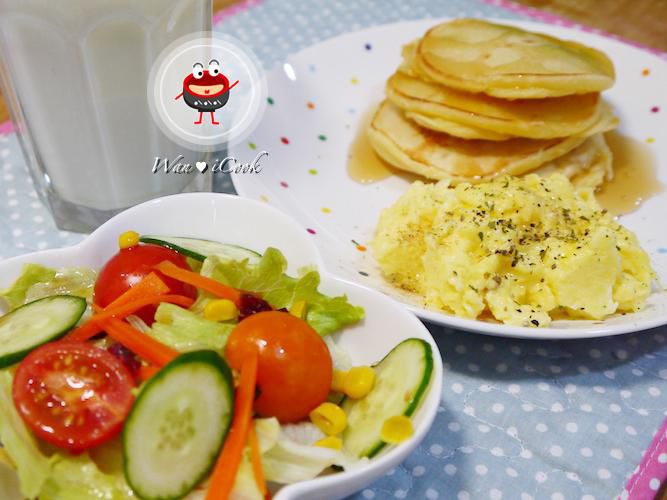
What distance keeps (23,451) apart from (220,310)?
40 centimetres

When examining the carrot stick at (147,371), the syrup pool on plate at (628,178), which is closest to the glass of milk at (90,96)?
the carrot stick at (147,371)

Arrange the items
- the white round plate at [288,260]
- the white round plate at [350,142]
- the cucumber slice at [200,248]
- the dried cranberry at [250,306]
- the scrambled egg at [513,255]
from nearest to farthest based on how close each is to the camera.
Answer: the white round plate at [288,260] → the dried cranberry at [250,306] → the cucumber slice at [200,248] → the scrambled egg at [513,255] → the white round plate at [350,142]

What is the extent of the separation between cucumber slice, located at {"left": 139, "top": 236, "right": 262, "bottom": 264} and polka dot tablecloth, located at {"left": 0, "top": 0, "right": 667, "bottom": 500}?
1.76 feet

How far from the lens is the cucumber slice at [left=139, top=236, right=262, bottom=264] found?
1440mm

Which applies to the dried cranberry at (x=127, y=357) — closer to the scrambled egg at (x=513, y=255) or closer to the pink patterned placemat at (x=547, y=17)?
the scrambled egg at (x=513, y=255)

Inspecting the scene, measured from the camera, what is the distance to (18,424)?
42.2 inches

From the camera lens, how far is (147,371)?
113cm

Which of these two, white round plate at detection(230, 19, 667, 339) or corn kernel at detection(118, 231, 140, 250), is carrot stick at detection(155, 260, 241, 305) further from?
white round plate at detection(230, 19, 667, 339)

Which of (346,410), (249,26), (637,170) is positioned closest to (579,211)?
(637,170)

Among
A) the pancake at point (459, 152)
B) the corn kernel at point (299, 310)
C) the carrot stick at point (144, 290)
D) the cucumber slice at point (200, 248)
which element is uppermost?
the carrot stick at point (144, 290)

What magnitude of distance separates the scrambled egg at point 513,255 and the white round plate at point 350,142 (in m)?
0.06

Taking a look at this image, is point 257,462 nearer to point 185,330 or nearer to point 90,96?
point 185,330

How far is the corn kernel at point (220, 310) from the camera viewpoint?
4.21 ft

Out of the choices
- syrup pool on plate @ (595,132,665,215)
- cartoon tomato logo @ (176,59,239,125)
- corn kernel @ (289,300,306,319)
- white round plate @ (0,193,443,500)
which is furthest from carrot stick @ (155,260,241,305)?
syrup pool on plate @ (595,132,665,215)
